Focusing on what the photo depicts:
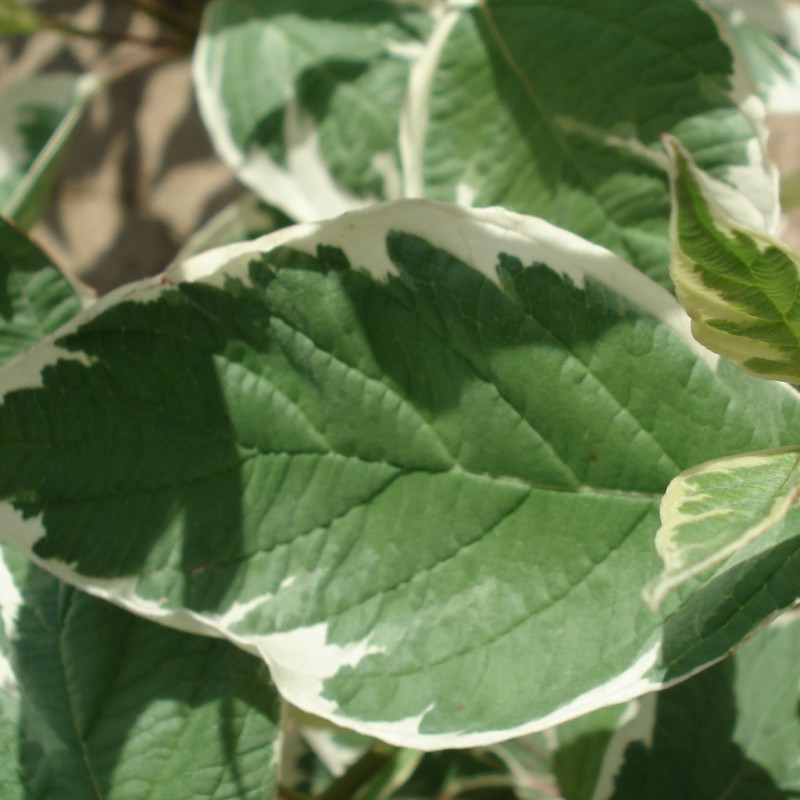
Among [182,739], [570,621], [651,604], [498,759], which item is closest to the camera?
[651,604]

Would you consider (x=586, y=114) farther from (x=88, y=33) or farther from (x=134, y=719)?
(x=88, y=33)

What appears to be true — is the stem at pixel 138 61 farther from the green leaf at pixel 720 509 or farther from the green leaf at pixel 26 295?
the green leaf at pixel 720 509

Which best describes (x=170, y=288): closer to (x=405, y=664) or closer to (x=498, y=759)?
(x=405, y=664)

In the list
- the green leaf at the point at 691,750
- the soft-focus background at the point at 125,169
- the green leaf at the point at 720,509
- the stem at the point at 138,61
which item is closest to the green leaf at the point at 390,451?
the green leaf at the point at 720,509

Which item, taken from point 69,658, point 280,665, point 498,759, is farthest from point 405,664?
point 498,759

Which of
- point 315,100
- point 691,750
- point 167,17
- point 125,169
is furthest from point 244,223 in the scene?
point 691,750

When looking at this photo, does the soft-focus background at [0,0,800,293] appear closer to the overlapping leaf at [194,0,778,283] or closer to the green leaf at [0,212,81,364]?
the overlapping leaf at [194,0,778,283]
